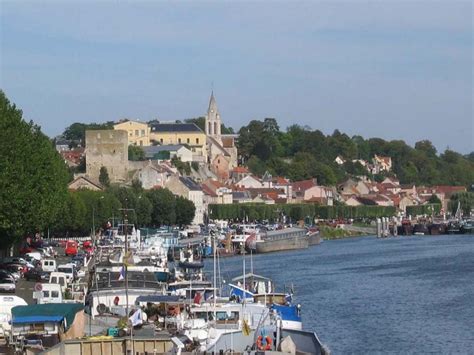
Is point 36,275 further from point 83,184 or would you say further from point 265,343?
point 83,184

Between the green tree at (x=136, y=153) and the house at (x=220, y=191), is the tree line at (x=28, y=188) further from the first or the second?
the green tree at (x=136, y=153)

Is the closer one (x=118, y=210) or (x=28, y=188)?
(x=28, y=188)

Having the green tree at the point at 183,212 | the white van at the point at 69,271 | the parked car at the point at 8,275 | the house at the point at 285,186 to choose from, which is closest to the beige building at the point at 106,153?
the green tree at the point at 183,212

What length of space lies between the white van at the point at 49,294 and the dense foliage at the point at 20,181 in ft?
34.1

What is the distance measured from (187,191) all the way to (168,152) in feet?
101

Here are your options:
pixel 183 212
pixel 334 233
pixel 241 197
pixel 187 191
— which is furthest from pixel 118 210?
pixel 241 197

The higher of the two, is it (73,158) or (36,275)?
(73,158)

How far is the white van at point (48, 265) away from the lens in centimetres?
6362

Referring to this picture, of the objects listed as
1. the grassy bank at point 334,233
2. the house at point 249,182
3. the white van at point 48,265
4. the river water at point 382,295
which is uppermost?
the house at point 249,182

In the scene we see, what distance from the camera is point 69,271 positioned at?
61625mm

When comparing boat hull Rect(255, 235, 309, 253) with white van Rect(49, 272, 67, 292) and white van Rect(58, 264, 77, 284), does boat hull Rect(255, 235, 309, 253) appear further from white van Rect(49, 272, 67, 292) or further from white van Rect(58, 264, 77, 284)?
white van Rect(49, 272, 67, 292)

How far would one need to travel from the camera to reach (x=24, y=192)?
198 ft

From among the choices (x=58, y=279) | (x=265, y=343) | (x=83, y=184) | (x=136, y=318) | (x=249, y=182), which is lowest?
(x=265, y=343)

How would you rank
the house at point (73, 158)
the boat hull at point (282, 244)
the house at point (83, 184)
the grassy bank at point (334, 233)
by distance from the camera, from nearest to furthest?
the boat hull at point (282, 244) → the house at point (83, 184) → the grassy bank at point (334, 233) → the house at point (73, 158)
